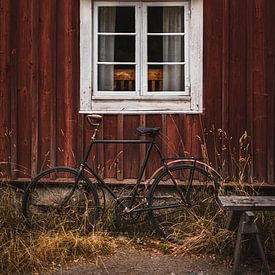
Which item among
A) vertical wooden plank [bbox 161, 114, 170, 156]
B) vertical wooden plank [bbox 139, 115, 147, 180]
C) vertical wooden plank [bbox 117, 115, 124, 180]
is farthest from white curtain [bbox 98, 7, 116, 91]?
vertical wooden plank [bbox 161, 114, 170, 156]

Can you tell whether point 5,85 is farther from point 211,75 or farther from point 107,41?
point 211,75

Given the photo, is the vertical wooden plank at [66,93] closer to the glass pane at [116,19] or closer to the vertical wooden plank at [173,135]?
the glass pane at [116,19]

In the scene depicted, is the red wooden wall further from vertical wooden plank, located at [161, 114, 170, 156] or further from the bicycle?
the bicycle

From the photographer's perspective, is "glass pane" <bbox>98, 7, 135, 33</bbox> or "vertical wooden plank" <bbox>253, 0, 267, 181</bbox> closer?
"vertical wooden plank" <bbox>253, 0, 267, 181</bbox>

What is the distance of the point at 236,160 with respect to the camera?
7.43 m

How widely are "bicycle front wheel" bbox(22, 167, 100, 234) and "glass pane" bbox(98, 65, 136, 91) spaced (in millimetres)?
1304

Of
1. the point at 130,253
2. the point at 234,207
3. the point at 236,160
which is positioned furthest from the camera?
the point at 236,160

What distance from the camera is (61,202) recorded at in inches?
273

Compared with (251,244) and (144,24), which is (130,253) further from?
(144,24)

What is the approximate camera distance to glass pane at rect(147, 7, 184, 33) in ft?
24.8

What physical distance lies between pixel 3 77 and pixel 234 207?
3.70m

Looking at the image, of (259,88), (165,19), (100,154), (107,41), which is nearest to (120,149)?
(100,154)

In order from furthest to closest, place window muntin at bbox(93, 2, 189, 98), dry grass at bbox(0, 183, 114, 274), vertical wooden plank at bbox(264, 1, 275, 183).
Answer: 1. window muntin at bbox(93, 2, 189, 98)
2. vertical wooden plank at bbox(264, 1, 275, 183)
3. dry grass at bbox(0, 183, 114, 274)

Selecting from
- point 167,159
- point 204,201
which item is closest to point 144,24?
point 167,159
